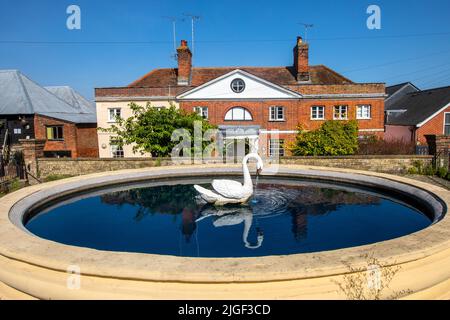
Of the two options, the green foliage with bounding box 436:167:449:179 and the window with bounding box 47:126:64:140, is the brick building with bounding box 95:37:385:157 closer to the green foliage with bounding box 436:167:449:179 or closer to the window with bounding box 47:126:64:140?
the window with bounding box 47:126:64:140

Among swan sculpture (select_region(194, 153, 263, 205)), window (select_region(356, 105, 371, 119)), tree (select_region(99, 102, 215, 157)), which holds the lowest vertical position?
swan sculpture (select_region(194, 153, 263, 205))

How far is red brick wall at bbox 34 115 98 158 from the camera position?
3203 cm

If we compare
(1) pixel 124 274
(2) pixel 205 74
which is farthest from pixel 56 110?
(1) pixel 124 274

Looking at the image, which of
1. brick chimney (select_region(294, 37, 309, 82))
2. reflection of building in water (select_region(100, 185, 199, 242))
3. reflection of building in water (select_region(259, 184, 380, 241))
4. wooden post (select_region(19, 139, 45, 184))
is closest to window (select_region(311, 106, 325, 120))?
brick chimney (select_region(294, 37, 309, 82))

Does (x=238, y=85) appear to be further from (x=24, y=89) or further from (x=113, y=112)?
(x=24, y=89)

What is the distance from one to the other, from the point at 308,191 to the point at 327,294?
7017 mm

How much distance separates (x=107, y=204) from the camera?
30.3 feet

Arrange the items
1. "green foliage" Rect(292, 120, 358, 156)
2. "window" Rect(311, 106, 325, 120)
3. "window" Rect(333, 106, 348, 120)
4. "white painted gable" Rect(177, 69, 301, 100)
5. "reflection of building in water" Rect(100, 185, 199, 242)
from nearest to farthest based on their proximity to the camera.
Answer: "reflection of building in water" Rect(100, 185, 199, 242) → "green foliage" Rect(292, 120, 358, 156) → "white painted gable" Rect(177, 69, 301, 100) → "window" Rect(333, 106, 348, 120) → "window" Rect(311, 106, 325, 120)

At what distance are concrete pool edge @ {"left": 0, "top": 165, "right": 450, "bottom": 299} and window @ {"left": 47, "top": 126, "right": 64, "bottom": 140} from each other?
102ft

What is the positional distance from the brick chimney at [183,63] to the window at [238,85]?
506 centimetres

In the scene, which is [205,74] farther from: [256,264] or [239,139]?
[256,264]

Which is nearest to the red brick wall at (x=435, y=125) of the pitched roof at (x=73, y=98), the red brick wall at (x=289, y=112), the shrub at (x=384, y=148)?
the red brick wall at (x=289, y=112)

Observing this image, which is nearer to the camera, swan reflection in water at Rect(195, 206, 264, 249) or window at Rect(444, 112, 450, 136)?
swan reflection in water at Rect(195, 206, 264, 249)

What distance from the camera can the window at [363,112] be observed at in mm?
31219
